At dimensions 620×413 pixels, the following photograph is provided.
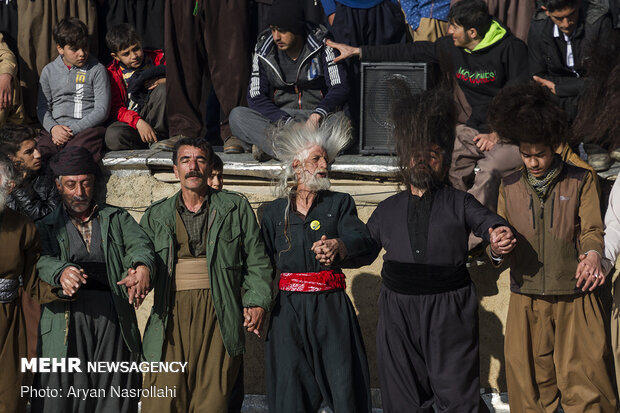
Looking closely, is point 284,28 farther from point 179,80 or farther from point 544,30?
point 544,30

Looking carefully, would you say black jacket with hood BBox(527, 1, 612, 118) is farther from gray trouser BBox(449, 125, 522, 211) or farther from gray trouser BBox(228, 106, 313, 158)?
gray trouser BBox(228, 106, 313, 158)

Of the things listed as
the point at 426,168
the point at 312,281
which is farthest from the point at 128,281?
the point at 426,168

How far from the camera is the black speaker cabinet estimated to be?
6711 millimetres

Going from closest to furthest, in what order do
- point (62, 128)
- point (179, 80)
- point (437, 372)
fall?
1. point (437, 372)
2. point (62, 128)
3. point (179, 80)

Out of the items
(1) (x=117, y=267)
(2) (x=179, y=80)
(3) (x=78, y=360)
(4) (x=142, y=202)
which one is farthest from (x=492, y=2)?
(3) (x=78, y=360)

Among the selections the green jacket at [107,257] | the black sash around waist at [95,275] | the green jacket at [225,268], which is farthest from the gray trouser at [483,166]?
the black sash around waist at [95,275]

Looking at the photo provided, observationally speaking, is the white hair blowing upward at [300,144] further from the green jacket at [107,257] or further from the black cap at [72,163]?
the black cap at [72,163]

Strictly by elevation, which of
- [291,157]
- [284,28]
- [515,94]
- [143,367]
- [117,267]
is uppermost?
[284,28]

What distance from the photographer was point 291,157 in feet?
18.5

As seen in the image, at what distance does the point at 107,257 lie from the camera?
5445 millimetres

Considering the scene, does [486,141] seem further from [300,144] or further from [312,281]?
[312,281]

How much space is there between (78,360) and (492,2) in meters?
4.07

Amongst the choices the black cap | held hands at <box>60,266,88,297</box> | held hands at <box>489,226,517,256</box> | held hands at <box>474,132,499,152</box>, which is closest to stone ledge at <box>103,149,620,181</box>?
held hands at <box>474,132,499,152</box>

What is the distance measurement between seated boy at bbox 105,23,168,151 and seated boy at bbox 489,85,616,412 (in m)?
3.15
